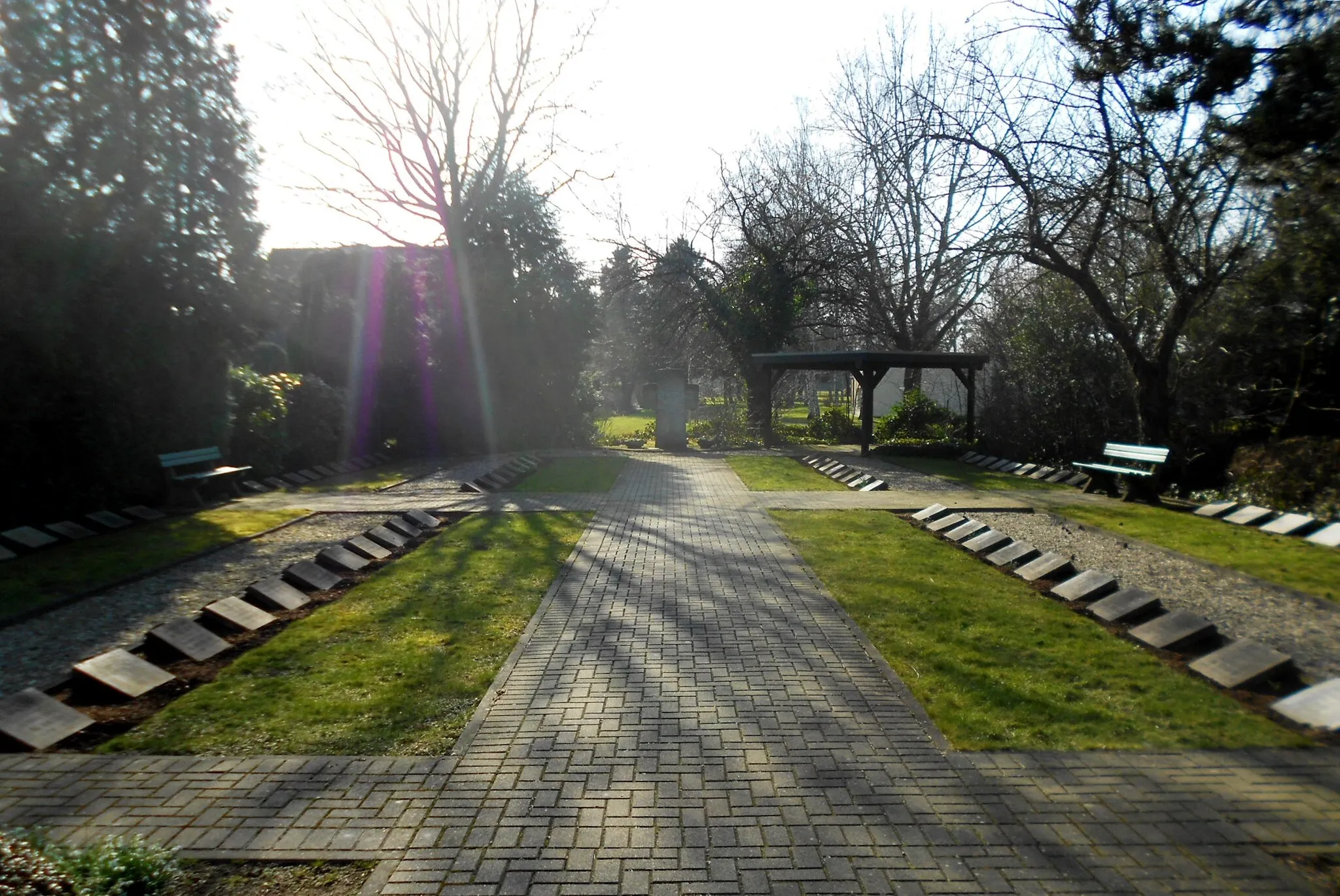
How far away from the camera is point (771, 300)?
96.8ft

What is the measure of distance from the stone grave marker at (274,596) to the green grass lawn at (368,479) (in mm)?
8154

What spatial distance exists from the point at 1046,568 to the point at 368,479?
44.6 ft

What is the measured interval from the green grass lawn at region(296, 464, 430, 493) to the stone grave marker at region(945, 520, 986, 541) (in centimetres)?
999

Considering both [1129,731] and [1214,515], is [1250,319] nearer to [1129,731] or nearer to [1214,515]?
[1214,515]

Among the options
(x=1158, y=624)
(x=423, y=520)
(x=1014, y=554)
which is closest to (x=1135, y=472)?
(x=1014, y=554)

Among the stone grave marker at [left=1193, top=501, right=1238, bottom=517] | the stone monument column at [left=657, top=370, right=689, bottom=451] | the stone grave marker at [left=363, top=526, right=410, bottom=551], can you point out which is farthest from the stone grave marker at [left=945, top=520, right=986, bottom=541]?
the stone monument column at [left=657, top=370, right=689, bottom=451]

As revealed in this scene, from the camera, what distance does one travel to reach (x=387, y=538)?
9.91 metres

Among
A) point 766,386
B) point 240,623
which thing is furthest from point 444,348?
point 240,623

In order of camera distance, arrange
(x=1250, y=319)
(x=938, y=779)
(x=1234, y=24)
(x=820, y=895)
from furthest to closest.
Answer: (x=1250, y=319), (x=1234, y=24), (x=938, y=779), (x=820, y=895)

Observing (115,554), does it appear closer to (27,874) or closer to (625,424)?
(27,874)

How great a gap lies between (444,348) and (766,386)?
10038 millimetres

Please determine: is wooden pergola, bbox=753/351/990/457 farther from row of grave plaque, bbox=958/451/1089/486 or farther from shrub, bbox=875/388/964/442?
row of grave plaque, bbox=958/451/1089/486

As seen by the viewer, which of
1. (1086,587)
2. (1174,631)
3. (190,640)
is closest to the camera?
(190,640)

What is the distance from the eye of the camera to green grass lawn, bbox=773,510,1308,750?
180 inches
